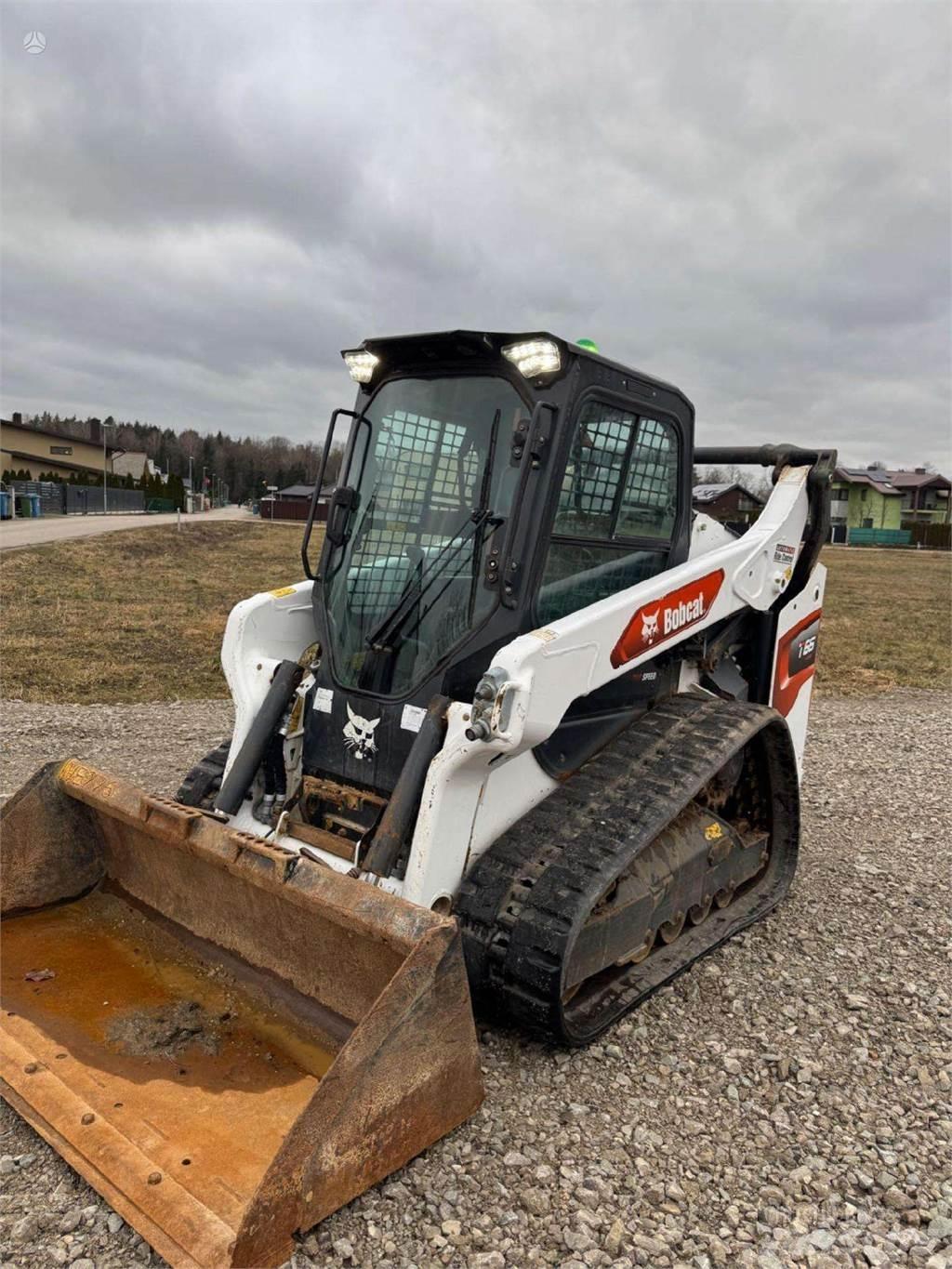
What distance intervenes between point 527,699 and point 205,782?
5.84 ft

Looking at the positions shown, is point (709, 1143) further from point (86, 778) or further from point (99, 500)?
point (99, 500)

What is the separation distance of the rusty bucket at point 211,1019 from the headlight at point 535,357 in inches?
78.6

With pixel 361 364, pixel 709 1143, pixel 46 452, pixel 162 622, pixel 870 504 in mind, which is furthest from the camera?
pixel 870 504

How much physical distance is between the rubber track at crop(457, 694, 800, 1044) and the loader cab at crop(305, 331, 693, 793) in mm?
228

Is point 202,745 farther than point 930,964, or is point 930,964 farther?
point 202,745

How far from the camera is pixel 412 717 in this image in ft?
12.0

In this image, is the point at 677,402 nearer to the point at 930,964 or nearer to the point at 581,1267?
the point at 930,964

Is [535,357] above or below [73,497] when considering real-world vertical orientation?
above

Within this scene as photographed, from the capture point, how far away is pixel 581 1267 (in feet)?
8.33

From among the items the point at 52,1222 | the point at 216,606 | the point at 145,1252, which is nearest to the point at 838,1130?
the point at 145,1252

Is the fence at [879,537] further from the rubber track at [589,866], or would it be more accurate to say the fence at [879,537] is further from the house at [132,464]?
the rubber track at [589,866]

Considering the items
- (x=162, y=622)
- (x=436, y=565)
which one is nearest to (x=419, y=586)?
(x=436, y=565)

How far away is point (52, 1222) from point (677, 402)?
3817 millimetres

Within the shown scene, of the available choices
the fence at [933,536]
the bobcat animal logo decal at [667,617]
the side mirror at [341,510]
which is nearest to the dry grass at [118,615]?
the side mirror at [341,510]
